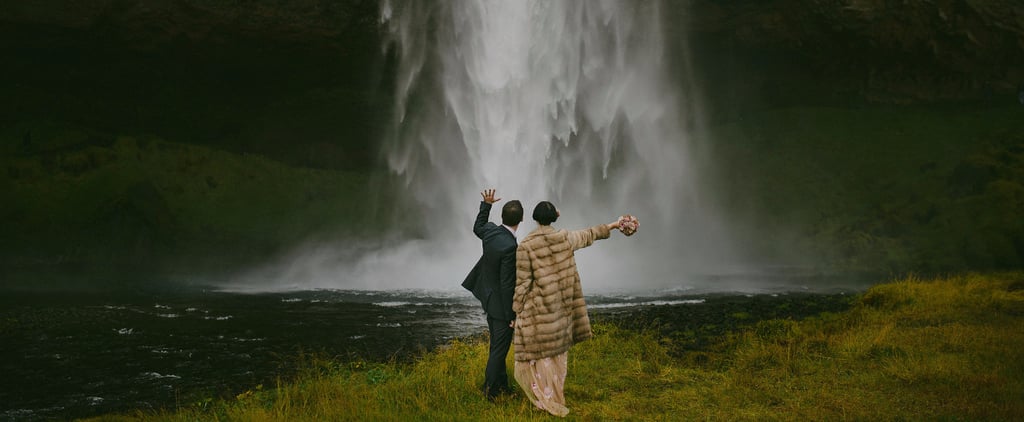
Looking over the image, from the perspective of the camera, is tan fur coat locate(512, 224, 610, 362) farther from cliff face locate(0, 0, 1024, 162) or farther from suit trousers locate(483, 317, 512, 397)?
cliff face locate(0, 0, 1024, 162)

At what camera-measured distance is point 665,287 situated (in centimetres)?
2184

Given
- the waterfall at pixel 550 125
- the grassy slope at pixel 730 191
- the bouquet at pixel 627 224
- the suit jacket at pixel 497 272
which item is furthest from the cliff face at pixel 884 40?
the suit jacket at pixel 497 272

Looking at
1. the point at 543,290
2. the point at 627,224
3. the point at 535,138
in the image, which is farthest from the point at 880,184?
the point at 543,290

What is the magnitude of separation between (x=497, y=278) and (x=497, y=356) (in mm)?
760

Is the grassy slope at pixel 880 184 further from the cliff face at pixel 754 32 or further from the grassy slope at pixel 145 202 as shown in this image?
the grassy slope at pixel 145 202

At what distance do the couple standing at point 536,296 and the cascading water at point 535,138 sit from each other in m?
15.7

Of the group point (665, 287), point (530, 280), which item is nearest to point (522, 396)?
point (530, 280)

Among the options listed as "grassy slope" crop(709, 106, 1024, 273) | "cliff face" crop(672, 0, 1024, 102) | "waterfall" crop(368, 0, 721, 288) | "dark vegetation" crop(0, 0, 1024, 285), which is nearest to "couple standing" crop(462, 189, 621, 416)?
"waterfall" crop(368, 0, 721, 288)

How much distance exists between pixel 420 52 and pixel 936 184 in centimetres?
2442

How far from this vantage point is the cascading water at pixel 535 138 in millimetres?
26281

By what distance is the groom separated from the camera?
5.93 metres

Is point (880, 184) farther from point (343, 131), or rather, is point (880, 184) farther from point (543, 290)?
point (543, 290)

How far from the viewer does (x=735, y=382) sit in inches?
278

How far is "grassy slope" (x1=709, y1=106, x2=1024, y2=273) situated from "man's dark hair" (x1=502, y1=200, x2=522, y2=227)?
23985 millimetres
